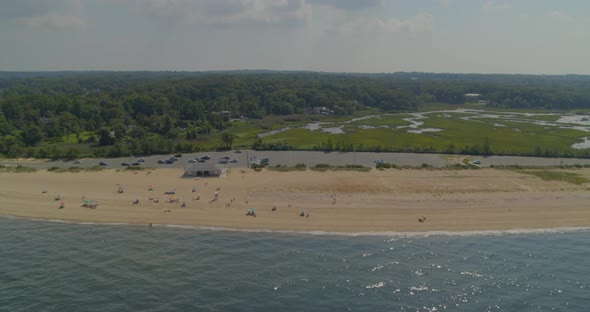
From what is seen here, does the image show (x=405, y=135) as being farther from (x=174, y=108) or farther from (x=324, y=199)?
(x=174, y=108)

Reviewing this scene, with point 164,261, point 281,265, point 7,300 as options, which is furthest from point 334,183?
point 7,300

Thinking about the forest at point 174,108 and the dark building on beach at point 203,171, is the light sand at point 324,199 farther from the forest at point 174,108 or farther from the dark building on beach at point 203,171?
the forest at point 174,108

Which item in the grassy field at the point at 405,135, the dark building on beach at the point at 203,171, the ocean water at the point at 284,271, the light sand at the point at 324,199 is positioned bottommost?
the ocean water at the point at 284,271

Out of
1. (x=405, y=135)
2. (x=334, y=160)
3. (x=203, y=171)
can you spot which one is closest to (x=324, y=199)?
(x=203, y=171)

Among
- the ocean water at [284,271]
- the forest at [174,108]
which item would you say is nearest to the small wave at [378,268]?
the ocean water at [284,271]

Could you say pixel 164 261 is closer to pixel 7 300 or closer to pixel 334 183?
pixel 7 300
